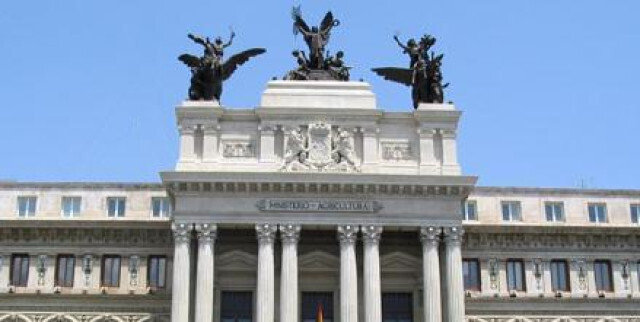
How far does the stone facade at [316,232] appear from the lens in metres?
53.3

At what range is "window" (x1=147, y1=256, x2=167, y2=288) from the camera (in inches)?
2283

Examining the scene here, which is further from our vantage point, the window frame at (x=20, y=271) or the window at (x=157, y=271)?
the window at (x=157, y=271)

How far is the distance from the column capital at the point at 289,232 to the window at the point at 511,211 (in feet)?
45.2

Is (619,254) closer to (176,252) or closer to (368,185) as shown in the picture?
(368,185)

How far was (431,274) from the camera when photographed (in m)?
53.3

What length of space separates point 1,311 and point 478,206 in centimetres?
2648

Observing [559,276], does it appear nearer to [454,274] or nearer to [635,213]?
[635,213]

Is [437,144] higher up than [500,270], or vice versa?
[437,144]

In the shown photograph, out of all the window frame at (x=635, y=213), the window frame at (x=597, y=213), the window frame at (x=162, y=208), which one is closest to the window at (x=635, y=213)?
the window frame at (x=635, y=213)

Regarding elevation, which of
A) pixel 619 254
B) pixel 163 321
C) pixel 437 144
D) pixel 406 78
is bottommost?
pixel 163 321

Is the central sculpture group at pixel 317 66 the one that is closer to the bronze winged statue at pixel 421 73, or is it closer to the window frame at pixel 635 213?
the bronze winged statue at pixel 421 73

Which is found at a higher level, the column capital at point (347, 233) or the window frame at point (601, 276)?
the column capital at point (347, 233)

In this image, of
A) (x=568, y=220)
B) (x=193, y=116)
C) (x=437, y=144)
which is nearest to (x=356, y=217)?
(x=437, y=144)

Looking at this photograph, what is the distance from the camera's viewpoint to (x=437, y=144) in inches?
2206
